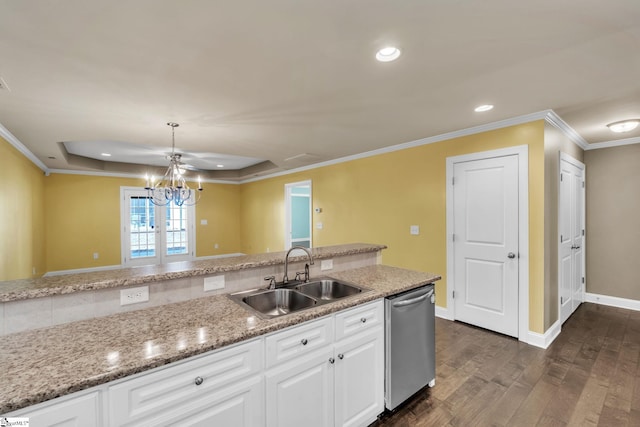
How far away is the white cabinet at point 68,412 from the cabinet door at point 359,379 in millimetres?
1099

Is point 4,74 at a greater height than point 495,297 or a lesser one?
greater

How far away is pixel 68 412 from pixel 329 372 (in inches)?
44.4

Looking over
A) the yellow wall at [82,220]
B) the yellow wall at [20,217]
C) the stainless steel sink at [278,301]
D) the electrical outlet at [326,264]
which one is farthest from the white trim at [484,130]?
the yellow wall at [82,220]

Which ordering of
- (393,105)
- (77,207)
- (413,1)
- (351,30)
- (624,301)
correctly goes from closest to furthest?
(413,1), (351,30), (393,105), (624,301), (77,207)

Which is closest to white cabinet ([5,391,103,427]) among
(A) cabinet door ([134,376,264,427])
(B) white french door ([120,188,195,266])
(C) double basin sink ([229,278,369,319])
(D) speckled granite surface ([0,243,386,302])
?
(A) cabinet door ([134,376,264,427])

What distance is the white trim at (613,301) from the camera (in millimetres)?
3873

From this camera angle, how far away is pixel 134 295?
5.06ft

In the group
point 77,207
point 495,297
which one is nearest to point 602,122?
point 495,297

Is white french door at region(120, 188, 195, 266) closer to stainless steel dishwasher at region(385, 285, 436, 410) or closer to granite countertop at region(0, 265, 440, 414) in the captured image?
granite countertop at region(0, 265, 440, 414)

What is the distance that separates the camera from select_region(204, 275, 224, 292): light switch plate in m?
1.77

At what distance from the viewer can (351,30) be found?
62.2 inches

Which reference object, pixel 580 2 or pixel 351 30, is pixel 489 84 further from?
pixel 351 30

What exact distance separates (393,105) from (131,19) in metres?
2.08

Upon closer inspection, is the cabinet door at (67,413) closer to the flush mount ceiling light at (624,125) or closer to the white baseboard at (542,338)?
the white baseboard at (542,338)
